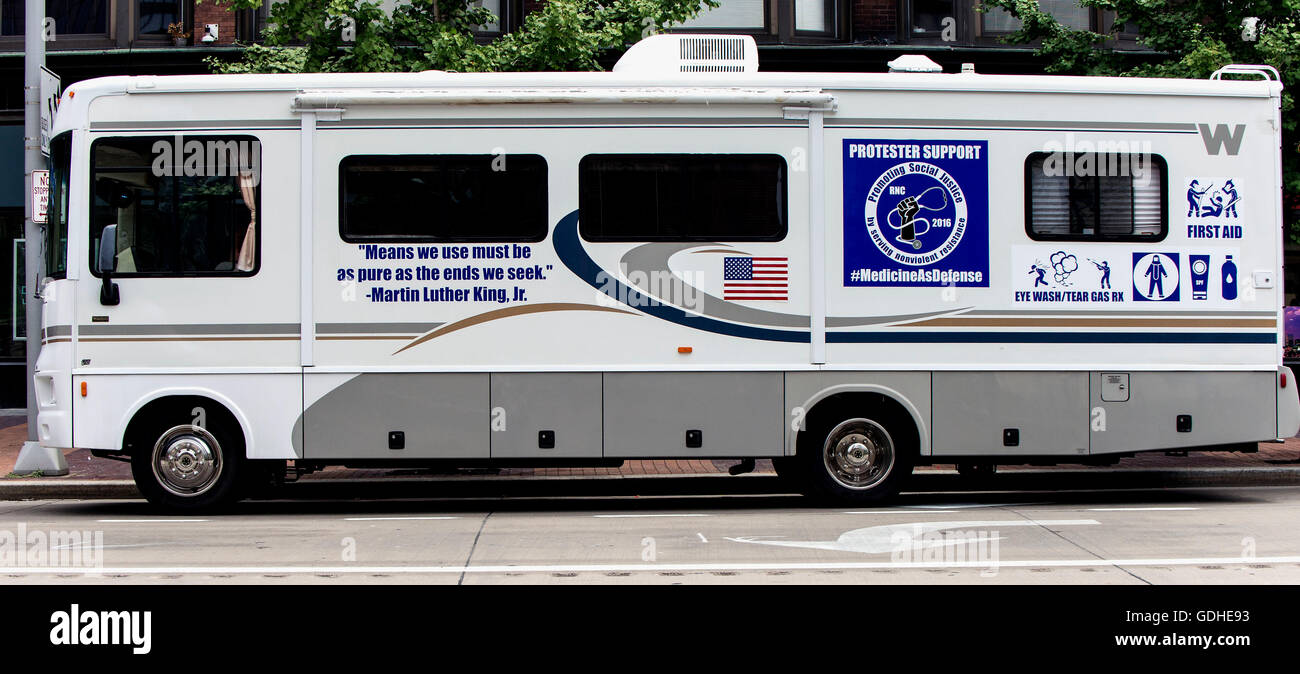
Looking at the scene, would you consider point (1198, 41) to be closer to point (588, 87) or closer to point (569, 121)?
point (588, 87)

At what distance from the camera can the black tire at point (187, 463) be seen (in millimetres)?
9258

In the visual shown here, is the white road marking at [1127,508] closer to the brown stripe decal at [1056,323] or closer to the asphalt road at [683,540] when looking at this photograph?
the asphalt road at [683,540]

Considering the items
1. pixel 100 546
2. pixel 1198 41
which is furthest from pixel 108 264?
pixel 1198 41

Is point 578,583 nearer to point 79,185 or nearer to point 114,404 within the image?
point 114,404

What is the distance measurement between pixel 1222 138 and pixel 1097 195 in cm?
119

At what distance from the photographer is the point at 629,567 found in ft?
22.8

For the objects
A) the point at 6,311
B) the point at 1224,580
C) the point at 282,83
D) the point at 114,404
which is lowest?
the point at 1224,580

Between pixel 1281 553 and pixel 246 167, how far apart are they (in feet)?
26.1

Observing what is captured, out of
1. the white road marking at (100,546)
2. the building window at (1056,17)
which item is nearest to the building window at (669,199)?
the white road marking at (100,546)

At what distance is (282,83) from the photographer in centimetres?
923

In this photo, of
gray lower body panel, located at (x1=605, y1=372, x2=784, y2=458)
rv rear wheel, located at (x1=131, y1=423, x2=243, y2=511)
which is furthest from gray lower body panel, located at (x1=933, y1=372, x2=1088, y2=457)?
rv rear wheel, located at (x1=131, y1=423, x2=243, y2=511)

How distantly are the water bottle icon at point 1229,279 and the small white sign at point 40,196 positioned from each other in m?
10.8

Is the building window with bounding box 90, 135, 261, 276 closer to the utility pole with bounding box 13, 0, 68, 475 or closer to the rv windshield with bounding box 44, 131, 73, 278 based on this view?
the rv windshield with bounding box 44, 131, 73, 278
